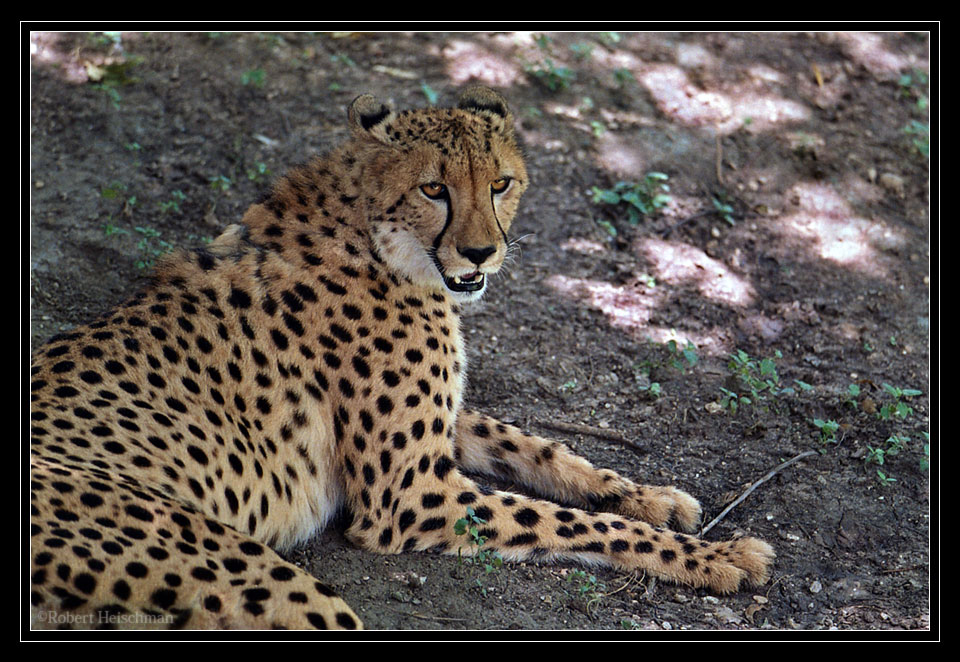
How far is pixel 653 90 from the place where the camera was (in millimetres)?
6473

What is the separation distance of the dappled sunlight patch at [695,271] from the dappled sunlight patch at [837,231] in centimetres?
59

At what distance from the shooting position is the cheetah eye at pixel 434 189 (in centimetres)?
346

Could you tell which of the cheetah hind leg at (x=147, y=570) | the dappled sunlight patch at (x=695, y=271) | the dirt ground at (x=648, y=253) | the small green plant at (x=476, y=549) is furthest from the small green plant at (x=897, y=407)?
the cheetah hind leg at (x=147, y=570)

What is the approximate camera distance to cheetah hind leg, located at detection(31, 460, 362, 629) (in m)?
2.63

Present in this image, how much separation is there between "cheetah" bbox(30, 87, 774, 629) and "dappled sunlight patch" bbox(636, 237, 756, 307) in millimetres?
1657

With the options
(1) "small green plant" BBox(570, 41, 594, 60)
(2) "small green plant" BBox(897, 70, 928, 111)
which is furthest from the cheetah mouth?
(2) "small green plant" BBox(897, 70, 928, 111)

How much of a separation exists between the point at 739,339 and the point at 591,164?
1538 mm

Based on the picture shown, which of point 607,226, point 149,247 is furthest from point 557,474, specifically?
point 149,247

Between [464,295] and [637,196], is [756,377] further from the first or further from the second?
[464,295]

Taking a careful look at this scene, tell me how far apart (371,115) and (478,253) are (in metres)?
0.68

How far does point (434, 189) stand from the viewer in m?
3.47

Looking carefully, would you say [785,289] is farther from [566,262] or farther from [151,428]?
[151,428]

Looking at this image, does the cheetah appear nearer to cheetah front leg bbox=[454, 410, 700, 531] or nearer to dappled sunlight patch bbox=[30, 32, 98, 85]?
cheetah front leg bbox=[454, 410, 700, 531]
